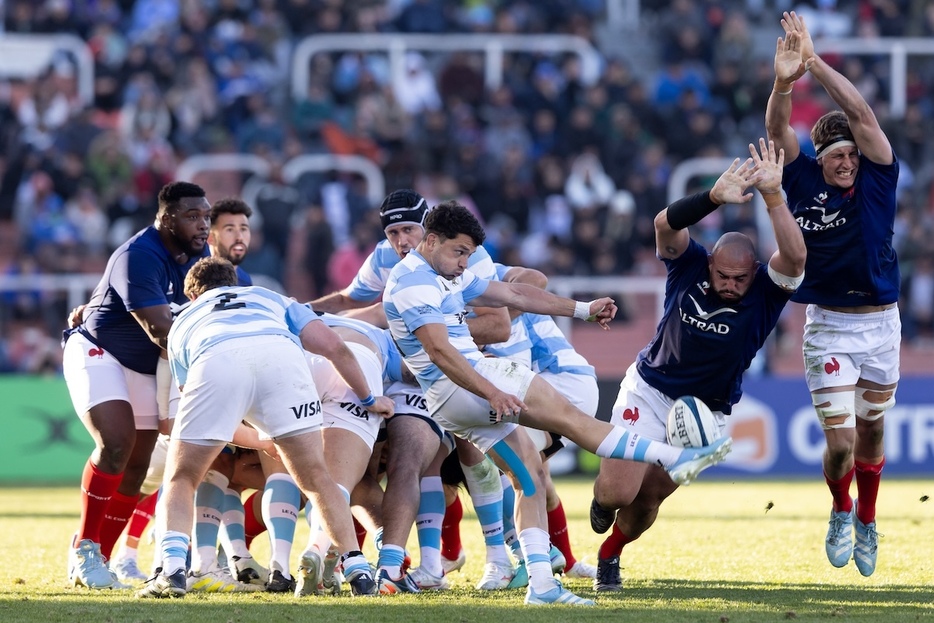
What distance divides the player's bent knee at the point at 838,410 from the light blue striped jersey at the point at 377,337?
9.03ft

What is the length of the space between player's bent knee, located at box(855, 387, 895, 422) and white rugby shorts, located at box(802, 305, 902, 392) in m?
0.10

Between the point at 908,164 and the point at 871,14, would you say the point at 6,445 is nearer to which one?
the point at 908,164

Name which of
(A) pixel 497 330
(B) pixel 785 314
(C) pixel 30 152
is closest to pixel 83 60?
(C) pixel 30 152

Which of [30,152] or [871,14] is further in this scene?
[871,14]

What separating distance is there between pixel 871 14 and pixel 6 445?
16.1 metres

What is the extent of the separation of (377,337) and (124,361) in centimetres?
165

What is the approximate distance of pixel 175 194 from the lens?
8.91 meters

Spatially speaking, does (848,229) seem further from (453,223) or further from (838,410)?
(453,223)

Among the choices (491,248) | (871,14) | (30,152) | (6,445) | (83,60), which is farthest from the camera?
(871,14)

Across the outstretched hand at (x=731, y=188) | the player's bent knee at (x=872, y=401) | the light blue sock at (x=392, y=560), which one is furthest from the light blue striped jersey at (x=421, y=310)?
the player's bent knee at (x=872, y=401)

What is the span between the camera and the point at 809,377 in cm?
→ 906

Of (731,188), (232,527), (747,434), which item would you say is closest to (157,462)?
(232,527)

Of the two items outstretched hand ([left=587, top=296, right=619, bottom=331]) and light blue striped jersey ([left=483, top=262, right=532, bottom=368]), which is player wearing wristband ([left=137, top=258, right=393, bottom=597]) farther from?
light blue striped jersey ([left=483, top=262, right=532, bottom=368])

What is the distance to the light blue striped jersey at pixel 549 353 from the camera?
965 centimetres
